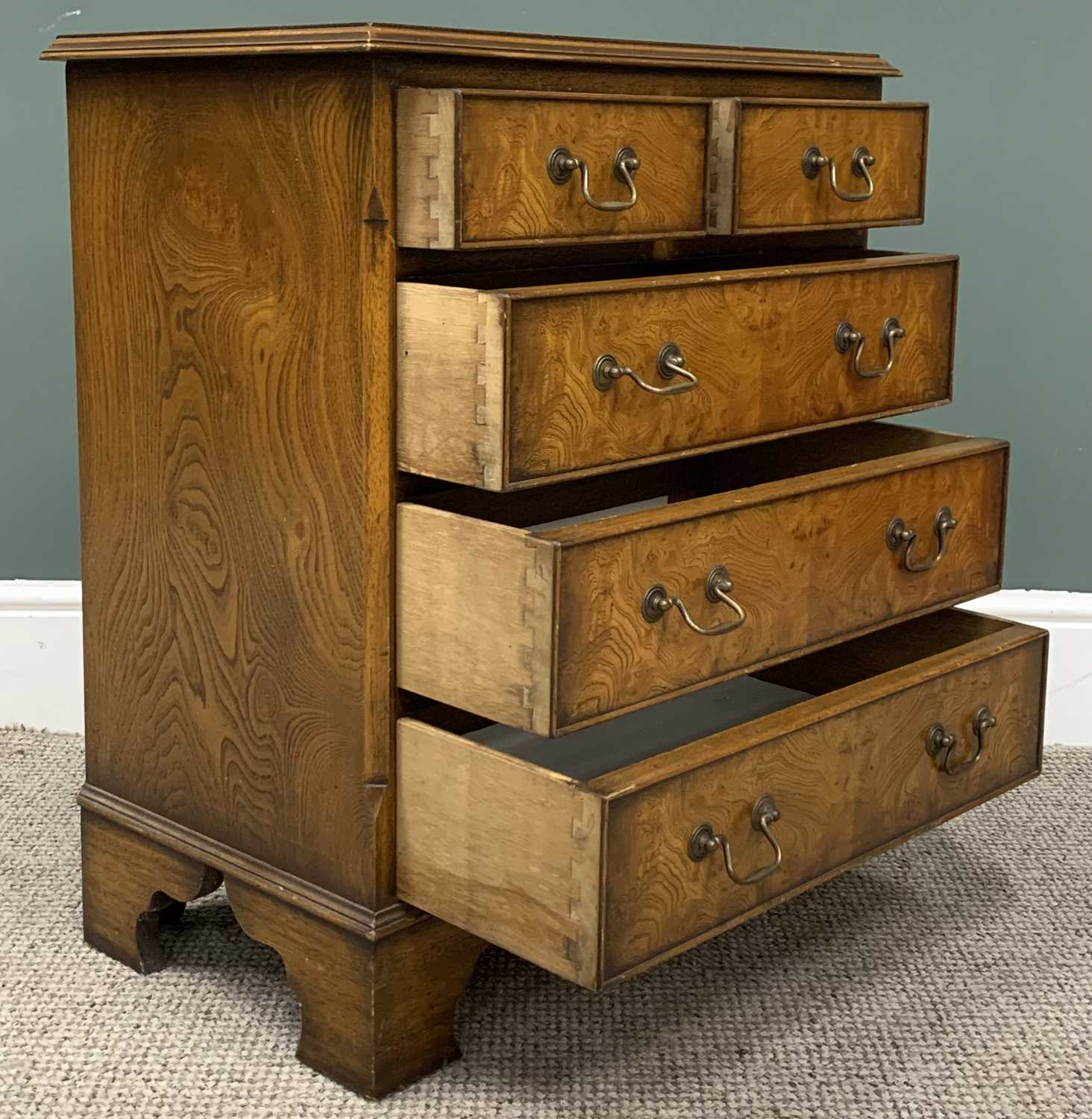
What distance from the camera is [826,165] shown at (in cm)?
148

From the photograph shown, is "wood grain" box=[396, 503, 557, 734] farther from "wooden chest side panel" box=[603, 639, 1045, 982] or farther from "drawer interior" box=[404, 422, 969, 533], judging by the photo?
"drawer interior" box=[404, 422, 969, 533]

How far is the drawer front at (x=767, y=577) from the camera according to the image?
124 cm

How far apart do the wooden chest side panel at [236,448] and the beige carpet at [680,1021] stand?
0.56ft

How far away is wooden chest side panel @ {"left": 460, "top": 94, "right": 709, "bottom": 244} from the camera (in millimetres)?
1213

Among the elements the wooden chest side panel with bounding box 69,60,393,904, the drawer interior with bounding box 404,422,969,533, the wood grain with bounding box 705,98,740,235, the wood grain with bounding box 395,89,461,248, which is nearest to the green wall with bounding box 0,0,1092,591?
the drawer interior with bounding box 404,422,969,533

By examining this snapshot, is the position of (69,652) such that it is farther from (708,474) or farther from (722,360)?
(722,360)

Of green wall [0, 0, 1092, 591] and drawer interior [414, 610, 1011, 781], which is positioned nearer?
drawer interior [414, 610, 1011, 781]

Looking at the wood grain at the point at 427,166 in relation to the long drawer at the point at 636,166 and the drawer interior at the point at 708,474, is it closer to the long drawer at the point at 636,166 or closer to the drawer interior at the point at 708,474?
the long drawer at the point at 636,166

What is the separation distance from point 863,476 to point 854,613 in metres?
0.12

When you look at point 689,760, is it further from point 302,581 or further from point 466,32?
point 466,32

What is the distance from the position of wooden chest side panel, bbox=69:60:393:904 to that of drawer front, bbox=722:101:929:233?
0.33 meters

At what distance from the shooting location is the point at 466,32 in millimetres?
1234

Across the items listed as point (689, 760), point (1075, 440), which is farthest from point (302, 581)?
point (1075, 440)

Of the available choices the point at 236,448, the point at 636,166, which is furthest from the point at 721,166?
the point at 236,448
